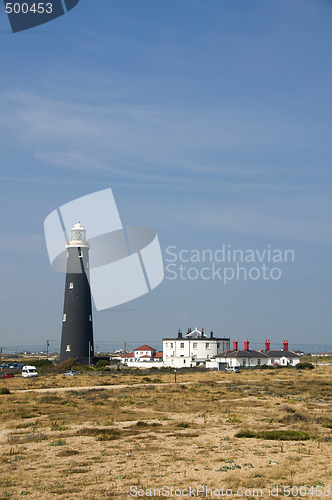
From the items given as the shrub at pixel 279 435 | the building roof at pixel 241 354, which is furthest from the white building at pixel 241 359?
the shrub at pixel 279 435

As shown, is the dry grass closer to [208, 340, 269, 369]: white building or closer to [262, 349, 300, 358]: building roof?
[208, 340, 269, 369]: white building

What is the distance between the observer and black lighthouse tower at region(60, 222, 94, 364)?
7419 cm

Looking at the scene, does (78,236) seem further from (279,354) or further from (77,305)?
(279,354)

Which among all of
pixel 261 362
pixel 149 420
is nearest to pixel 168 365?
pixel 261 362

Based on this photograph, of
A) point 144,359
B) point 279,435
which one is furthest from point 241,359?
point 279,435

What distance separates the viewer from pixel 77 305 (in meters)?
74.1

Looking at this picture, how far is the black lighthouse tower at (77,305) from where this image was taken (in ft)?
243

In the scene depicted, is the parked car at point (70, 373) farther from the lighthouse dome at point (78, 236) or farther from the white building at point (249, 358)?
the white building at point (249, 358)

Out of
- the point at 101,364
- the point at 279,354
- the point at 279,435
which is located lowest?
the point at 279,435

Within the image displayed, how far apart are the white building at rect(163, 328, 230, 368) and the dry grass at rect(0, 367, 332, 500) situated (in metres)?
54.4

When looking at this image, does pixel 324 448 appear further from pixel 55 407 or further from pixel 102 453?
pixel 55 407

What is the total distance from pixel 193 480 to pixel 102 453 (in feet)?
16.7

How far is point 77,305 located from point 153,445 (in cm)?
5331

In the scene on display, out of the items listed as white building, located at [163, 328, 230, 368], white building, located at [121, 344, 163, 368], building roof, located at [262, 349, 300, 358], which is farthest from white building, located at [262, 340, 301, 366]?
white building, located at [121, 344, 163, 368]
